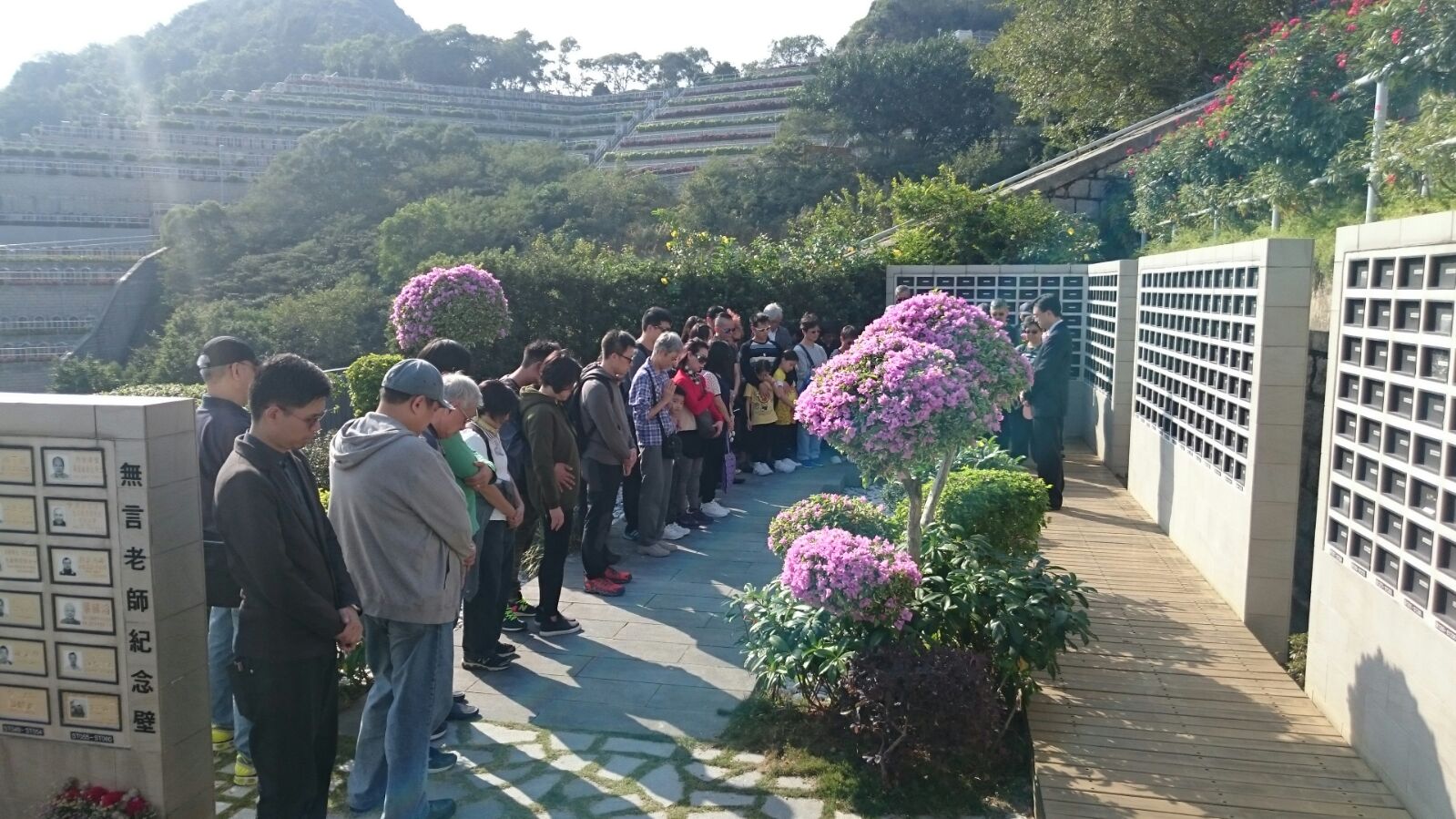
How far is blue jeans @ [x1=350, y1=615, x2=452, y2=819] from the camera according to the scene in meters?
3.63

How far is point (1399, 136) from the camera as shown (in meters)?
5.75

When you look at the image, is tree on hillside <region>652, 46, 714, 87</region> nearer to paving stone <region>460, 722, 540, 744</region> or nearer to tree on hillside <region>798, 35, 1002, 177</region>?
tree on hillside <region>798, 35, 1002, 177</region>

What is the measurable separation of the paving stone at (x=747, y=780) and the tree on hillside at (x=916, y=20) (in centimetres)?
5862

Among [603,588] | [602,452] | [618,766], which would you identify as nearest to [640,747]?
[618,766]

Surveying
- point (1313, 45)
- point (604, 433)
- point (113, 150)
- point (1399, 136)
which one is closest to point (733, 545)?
point (604, 433)

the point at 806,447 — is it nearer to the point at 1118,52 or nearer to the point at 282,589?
the point at 282,589

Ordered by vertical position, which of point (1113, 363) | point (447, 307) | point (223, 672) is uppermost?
point (447, 307)

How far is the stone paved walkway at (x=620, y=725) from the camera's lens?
12.9ft

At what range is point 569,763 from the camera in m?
4.27

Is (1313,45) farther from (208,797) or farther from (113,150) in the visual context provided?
(113,150)

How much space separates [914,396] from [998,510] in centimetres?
164

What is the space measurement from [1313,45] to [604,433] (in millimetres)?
7731

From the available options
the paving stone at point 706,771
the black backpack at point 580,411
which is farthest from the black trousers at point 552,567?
the paving stone at point 706,771

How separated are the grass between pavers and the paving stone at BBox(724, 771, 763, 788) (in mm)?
52
